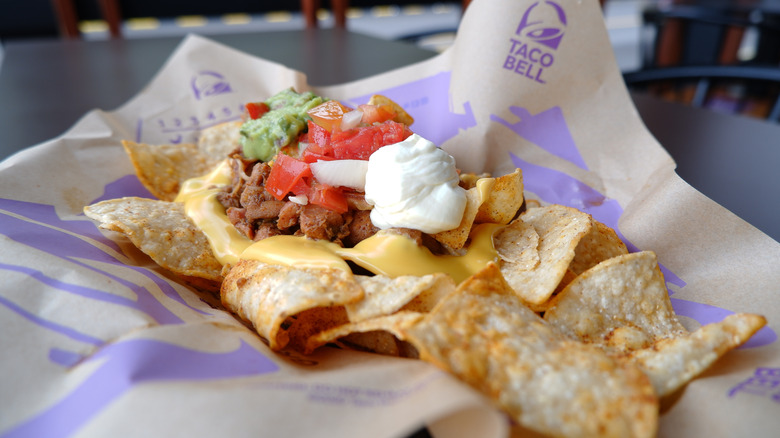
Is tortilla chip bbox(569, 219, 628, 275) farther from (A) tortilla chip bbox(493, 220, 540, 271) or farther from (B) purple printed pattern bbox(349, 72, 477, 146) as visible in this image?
(B) purple printed pattern bbox(349, 72, 477, 146)

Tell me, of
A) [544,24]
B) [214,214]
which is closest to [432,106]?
[544,24]

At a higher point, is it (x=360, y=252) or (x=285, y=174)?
(x=285, y=174)

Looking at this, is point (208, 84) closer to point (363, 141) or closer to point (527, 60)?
point (363, 141)

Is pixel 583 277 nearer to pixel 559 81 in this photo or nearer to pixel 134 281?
pixel 559 81

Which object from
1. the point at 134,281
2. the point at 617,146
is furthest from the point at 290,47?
the point at 134,281

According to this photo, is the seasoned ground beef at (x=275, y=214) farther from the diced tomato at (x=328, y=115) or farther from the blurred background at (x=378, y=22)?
the blurred background at (x=378, y=22)

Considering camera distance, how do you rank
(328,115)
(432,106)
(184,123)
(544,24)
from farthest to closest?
(184,123) < (432,106) < (544,24) < (328,115)
